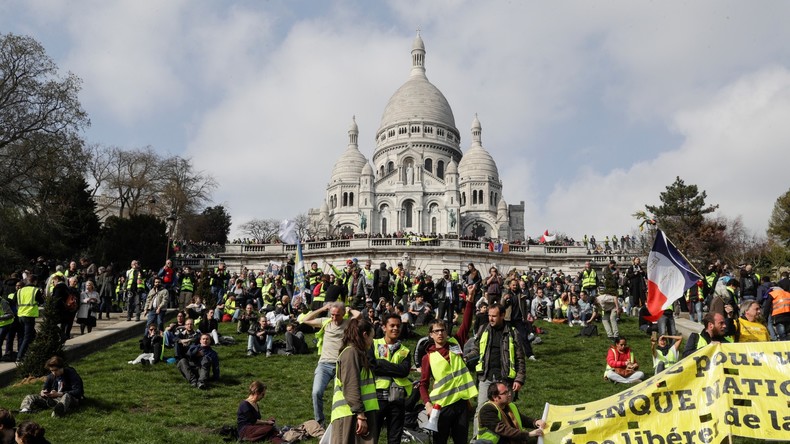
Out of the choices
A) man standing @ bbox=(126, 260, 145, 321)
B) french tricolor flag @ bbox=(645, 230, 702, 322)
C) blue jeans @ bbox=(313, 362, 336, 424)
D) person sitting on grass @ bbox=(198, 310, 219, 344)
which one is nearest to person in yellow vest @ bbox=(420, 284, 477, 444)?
blue jeans @ bbox=(313, 362, 336, 424)

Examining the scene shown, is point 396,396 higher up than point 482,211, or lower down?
lower down

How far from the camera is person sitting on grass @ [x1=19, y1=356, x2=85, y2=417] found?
29.3ft

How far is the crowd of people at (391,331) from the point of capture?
6281 millimetres

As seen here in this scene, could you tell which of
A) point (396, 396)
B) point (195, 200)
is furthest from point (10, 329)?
point (195, 200)

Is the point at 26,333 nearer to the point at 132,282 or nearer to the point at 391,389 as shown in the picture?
the point at 132,282

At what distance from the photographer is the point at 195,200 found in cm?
5316

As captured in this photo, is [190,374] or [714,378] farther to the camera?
[190,374]

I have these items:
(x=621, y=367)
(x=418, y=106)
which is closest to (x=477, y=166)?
(x=418, y=106)

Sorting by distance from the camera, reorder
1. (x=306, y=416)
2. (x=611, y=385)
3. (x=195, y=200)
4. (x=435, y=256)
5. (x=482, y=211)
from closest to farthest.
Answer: (x=306, y=416) < (x=611, y=385) < (x=435, y=256) < (x=195, y=200) < (x=482, y=211)

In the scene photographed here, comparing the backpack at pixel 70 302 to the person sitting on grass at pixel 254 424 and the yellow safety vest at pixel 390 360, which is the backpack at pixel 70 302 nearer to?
the person sitting on grass at pixel 254 424

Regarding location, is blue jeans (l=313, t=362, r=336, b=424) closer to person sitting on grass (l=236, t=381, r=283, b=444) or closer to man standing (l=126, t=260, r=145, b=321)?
person sitting on grass (l=236, t=381, r=283, b=444)

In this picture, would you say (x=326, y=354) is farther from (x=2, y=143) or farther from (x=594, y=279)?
(x=2, y=143)

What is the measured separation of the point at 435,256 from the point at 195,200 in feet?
81.9

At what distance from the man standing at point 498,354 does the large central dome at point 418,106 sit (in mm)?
91167
